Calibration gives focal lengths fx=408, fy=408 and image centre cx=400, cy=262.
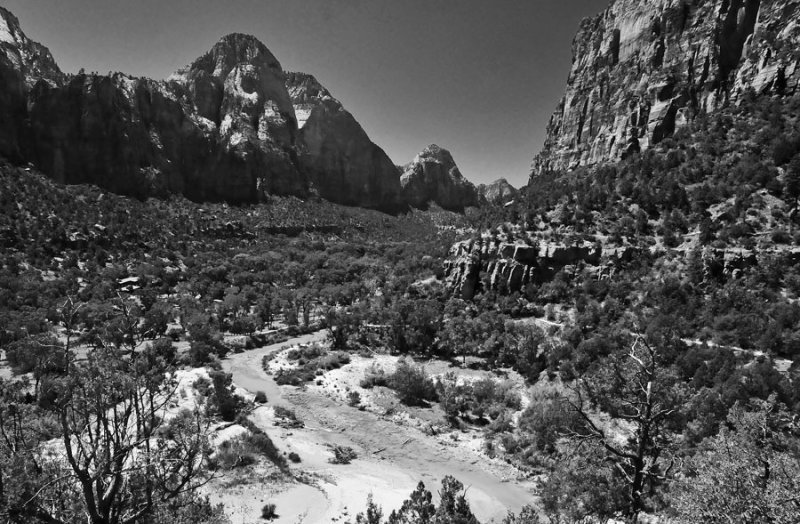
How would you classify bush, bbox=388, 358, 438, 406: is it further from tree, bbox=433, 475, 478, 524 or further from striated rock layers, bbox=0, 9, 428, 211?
striated rock layers, bbox=0, 9, 428, 211

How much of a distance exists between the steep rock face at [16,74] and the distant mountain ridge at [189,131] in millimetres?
267

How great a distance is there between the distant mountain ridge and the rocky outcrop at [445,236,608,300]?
98.8 meters

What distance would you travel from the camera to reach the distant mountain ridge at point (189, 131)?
10131cm

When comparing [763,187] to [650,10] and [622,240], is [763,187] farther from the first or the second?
[650,10]

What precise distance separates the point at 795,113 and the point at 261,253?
332 ft

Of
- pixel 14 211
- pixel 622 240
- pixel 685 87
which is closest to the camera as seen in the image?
pixel 622 240

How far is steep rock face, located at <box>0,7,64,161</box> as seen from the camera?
3619 inches

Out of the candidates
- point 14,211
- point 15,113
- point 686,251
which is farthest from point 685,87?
point 15,113

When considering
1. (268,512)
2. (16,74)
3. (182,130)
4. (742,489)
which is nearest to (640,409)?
(742,489)

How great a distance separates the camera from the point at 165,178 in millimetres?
119938

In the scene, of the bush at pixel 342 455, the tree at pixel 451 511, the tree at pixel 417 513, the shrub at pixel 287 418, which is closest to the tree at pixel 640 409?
the tree at pixel 451 511

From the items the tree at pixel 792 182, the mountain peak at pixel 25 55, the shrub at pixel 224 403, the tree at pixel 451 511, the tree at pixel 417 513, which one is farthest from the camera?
the mountain peak at pixel 25 55

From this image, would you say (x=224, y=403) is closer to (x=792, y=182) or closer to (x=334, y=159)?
(x=792, y=182)

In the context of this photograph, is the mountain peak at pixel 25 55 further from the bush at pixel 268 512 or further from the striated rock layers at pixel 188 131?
the bush at pixel 268 512
